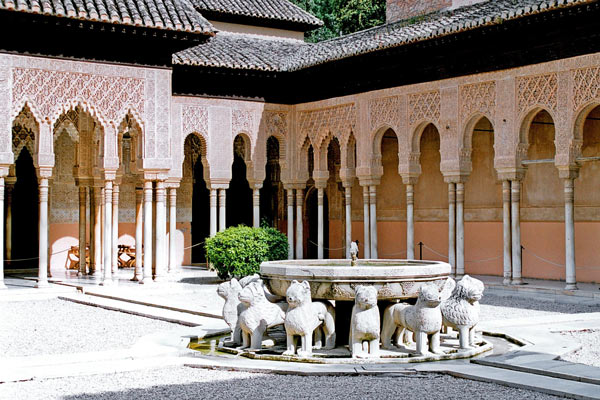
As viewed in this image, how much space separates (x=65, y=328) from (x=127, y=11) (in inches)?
331

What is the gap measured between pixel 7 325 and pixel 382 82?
1168cm

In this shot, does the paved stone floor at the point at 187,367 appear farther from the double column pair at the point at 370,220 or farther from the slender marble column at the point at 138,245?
the double column pair at the point at 370,220

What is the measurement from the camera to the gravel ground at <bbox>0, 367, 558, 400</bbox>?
23.6 ft

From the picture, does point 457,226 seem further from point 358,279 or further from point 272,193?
point 358,279

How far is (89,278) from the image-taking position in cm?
2041

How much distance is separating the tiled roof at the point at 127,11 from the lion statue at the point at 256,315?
33.4 feet

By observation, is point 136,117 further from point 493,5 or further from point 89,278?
point 493,5

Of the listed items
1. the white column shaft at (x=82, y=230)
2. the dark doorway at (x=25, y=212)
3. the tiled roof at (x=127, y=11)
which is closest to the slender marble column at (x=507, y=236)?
the tiled roof at (x=127, y=11)

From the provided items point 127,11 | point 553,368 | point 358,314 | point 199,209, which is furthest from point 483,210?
point 553,368

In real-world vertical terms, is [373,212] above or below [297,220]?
above

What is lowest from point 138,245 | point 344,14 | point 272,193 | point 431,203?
point 138,245

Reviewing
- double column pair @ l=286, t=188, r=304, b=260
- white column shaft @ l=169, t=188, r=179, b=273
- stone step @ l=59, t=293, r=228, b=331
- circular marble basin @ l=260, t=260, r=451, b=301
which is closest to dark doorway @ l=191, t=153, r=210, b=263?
double column pair @ l=286, t=188, r=304, b=260

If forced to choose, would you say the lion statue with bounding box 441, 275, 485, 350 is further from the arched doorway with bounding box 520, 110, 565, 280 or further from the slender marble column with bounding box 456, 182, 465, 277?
the arched doorway with bounding box 520, 110, 565, 280

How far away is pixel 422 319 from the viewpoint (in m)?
8.64
